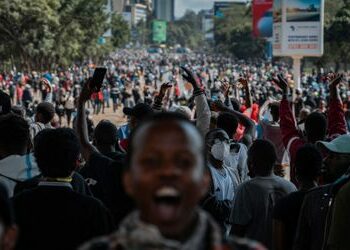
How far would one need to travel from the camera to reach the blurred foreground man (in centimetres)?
202

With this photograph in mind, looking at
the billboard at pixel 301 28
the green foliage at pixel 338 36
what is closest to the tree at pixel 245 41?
the green foliage at pixel 338 36

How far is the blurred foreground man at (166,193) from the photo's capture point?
2.02 metres

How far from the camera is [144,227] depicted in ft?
6.59

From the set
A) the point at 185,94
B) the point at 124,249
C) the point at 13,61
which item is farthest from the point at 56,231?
the point at 13,61

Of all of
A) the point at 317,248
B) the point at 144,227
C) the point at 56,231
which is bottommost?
the point at 317,248

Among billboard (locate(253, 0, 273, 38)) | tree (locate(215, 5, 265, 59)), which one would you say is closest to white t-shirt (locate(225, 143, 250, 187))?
billboard (locate(253, 0, 273, 38))

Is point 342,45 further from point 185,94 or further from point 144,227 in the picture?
point 144,227

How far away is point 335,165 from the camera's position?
431cm

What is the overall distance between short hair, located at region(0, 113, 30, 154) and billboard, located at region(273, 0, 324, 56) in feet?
82.2

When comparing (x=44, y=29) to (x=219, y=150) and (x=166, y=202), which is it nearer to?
(x=219, y=150)

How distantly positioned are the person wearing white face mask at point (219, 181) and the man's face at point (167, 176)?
109 inches

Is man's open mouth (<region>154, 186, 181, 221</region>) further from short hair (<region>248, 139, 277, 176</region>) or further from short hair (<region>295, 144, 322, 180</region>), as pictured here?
short hair (<region>248, 139, 277, 176</region>)

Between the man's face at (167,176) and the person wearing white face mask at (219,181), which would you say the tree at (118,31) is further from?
the man's face at (167,176)

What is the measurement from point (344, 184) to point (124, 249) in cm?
187
